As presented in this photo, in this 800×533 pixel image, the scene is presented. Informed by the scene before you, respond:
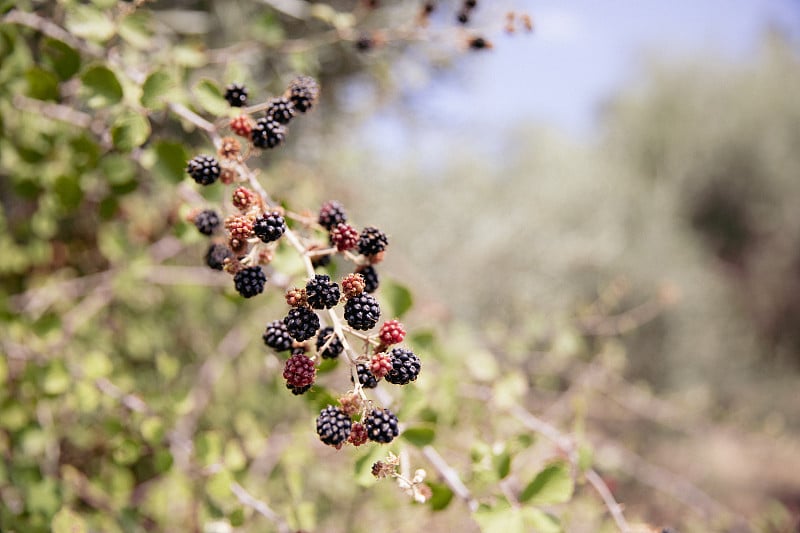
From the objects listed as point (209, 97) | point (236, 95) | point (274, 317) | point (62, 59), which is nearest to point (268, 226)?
point (236, 95)

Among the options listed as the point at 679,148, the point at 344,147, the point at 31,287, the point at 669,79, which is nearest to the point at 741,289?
the point at 679,148

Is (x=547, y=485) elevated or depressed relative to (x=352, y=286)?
depressed

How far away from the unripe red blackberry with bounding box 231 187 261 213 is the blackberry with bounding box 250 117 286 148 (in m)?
0.16

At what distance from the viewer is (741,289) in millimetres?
10859

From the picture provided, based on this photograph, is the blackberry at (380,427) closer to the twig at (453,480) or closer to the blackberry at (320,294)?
the blackberry at (320,294)

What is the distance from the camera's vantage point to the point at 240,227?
0.83 metres

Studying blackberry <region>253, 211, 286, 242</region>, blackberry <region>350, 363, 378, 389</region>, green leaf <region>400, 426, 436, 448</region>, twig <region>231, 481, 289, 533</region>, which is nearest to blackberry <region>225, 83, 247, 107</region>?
blackberry <region>253, 211, 286, 242</region>

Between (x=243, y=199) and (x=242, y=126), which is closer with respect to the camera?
(x=243, y=199)

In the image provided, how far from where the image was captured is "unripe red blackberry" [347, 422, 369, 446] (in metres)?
0.81

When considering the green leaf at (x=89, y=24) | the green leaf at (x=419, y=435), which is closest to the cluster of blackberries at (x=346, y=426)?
the green leaf at (x=419, y=435)

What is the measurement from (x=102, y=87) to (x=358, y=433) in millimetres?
947

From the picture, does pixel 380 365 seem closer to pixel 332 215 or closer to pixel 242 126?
pixel 332 215

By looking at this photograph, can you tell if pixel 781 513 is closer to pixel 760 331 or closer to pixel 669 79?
pixel 760 331

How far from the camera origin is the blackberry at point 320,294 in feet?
2.58
